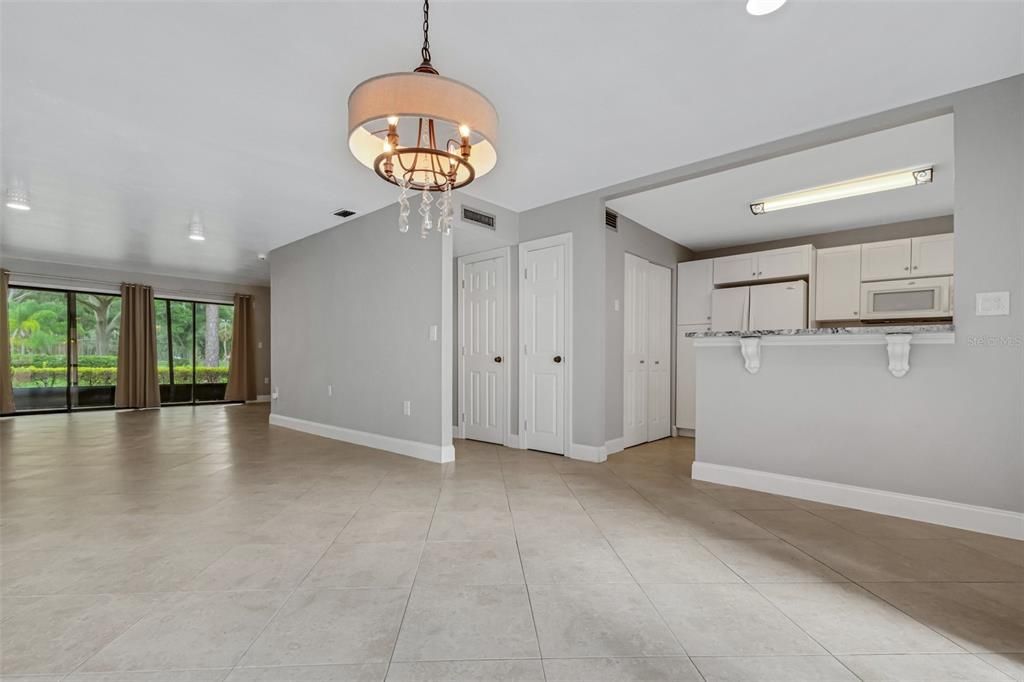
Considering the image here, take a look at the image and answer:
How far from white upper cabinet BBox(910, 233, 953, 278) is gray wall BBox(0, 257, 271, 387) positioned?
426 inches

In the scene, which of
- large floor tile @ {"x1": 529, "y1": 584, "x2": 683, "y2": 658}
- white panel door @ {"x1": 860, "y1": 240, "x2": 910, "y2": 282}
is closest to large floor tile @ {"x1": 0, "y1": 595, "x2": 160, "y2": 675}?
large floor tile @ {"x1": 529, "y1": 584, "x2": 683, "y2": 658}

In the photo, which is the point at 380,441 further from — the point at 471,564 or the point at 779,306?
the point at 779,306

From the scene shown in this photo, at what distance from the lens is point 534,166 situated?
3615 mm

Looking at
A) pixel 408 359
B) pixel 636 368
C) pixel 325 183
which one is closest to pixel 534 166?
pixel 325 183

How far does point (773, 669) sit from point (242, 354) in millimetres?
10260

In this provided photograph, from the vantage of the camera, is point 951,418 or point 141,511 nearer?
point 951,418

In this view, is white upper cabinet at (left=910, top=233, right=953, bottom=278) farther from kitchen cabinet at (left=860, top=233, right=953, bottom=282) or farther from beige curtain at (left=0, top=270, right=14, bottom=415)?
beige curtain at (left=0, top=270, right=14, bottom=415)

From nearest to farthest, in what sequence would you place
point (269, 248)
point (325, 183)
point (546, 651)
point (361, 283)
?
point (546, 651) → point (325, 183) → point (361, 283) → point (269, 248)

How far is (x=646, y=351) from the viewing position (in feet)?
17.2

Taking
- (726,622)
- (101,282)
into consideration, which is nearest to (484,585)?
(726,622)

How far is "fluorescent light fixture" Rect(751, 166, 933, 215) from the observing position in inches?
144

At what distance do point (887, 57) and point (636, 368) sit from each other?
130 inches

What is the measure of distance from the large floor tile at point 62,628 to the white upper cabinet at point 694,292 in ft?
18.1

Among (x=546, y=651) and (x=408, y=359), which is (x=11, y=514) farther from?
(x=546, y=651)
